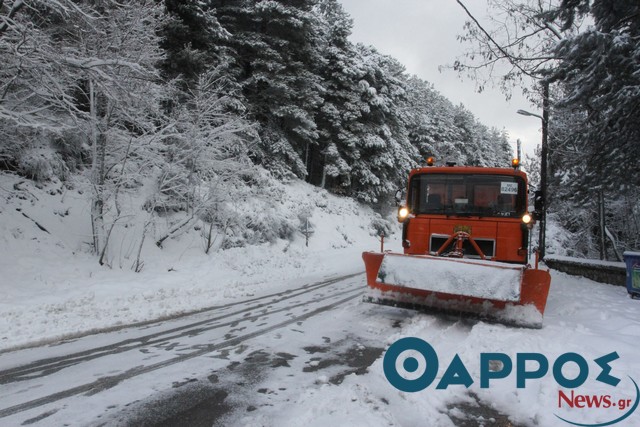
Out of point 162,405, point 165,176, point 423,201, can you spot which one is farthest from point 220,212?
point 162,405

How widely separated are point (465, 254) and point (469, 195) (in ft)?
3.53

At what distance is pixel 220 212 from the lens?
13.1 m

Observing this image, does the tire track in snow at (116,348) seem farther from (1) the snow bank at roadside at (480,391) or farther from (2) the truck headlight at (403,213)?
(2) the truck headlight at (403,213)

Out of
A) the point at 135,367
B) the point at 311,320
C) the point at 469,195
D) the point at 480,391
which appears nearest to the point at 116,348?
the point at 135,367

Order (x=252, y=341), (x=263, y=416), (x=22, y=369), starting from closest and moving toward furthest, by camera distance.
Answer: (x=263, y=416) → (x=22, y=369) → (x=252, y=341)

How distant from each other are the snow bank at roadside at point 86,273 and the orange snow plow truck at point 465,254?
3.96 metres

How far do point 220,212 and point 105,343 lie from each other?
319 inches

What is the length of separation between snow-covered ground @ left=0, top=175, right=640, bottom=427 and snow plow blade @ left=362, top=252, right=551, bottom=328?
0.26 metres

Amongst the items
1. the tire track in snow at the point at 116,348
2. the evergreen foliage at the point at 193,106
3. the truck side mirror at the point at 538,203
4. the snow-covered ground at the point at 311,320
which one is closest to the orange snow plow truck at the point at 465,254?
the truck side mirror at the point at 538,203

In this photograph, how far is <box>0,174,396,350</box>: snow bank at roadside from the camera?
674 centimetres

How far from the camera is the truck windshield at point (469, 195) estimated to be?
7113 millimetres

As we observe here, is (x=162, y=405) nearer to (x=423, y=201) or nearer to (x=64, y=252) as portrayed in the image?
(x=423, y=201)

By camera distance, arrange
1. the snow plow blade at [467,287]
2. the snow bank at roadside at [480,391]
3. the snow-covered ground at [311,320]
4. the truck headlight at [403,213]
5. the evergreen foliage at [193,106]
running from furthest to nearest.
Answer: the evergreen foliage at [193,106]
the truck headlight at [403,213]
the snow plow blade at [467,287]
the snow-covered ground at [311,320]
the snow bank at roadside at [480,391]

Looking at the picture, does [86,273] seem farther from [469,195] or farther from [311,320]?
[469,195]
